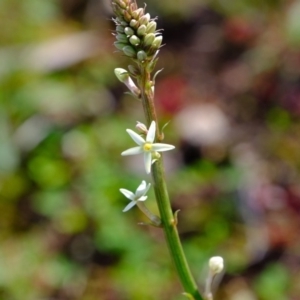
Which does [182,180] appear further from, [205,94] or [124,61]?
[124,61]

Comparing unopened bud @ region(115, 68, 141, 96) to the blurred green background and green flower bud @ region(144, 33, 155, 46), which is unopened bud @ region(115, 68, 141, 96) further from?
the blurred green background

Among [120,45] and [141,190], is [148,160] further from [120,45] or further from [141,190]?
[120,45]

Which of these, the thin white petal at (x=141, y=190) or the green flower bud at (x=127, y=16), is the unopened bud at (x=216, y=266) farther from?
the green flower bud at (x=127, y=16)

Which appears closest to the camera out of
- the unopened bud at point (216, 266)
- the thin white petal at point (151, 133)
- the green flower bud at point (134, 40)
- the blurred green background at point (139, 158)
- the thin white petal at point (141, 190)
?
the green flower bud at point (134, 40)

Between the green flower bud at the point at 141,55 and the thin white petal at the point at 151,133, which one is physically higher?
the green flower bud at the point at 141,55

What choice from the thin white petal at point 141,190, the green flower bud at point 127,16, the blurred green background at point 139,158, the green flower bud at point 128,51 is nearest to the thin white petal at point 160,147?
the thin white petal at point 141,190

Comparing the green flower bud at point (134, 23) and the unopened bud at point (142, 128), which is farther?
the unopened bud at point (142, 128)
